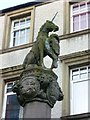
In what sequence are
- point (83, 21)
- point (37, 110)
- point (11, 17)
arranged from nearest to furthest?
point (37, 110), point (83, 21), point (11, 17)

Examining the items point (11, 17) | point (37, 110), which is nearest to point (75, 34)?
point (11, 17)

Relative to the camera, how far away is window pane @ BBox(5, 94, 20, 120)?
650 inches

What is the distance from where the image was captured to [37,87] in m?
8.38

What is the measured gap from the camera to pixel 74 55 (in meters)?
16.2

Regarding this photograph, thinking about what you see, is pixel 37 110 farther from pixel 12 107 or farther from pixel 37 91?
pixel 12 107

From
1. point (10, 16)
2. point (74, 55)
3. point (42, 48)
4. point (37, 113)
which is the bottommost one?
point (37, 113)

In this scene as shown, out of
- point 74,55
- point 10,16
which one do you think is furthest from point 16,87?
point 10,16

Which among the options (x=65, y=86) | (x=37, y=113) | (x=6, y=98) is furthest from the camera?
(x=6, y=98)

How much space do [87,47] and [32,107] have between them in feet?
27.5

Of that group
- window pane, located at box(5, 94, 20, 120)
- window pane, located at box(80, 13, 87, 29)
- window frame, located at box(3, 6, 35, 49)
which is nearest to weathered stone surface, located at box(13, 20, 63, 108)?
window pane, located at box(5, 94, 20, 120)

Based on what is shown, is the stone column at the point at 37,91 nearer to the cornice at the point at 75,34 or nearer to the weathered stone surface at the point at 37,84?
the weathered stone surface at the point at 37,84

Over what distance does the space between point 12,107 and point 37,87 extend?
8632mm

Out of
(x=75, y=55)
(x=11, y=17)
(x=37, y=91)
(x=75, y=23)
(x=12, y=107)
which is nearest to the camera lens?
(x=37, y=91)

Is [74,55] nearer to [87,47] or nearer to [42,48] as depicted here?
[87,47]
